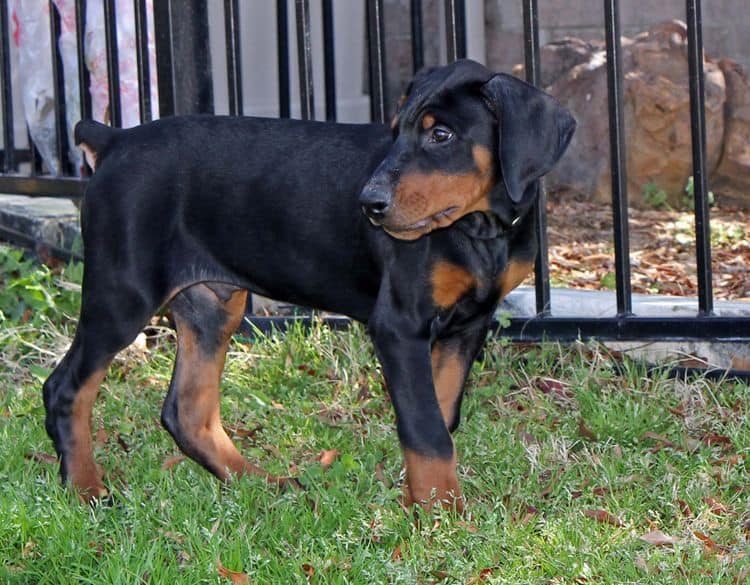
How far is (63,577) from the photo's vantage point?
3.14 meters

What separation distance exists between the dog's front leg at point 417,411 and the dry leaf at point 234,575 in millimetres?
575

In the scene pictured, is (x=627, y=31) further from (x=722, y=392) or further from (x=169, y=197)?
(x=169, y=197)

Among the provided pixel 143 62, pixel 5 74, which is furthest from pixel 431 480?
pixel 5 74

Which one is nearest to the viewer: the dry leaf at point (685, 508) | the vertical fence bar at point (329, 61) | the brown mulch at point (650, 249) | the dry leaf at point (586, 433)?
the dry leaf at point (685, 508)

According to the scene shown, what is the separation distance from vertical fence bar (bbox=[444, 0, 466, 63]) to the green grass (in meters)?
1.16

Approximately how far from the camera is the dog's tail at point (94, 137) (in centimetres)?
392

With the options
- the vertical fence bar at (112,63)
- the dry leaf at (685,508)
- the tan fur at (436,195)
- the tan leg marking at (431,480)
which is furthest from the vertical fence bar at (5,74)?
the dry leaf at (685,508)

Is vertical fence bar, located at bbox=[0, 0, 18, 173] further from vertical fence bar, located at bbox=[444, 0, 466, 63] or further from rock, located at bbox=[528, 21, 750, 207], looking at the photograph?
rock, located at bbox=[528, 21, 750, 207]

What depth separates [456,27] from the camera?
495 centimetres

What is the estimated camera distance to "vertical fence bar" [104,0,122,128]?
18.1 feet

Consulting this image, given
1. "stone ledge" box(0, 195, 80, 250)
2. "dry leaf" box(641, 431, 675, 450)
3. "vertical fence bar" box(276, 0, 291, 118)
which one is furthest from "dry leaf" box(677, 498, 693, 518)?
"stone ledge" box(0, 195, 80, 250)

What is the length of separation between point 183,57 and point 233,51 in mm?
213

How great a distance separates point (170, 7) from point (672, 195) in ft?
13.0

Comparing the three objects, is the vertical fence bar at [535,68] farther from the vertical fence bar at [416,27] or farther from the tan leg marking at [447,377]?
the tan leg marking at [447,377]
